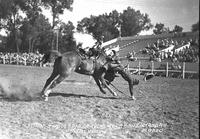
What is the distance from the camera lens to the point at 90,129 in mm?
5145

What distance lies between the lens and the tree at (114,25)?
47.9 m

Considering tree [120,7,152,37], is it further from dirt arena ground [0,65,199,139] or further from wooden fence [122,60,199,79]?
dirt arena ground [0,65,199,139]

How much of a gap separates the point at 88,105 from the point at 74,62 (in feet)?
5.83

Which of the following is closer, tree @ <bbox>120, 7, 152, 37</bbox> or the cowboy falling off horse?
the cowboy falling off horse

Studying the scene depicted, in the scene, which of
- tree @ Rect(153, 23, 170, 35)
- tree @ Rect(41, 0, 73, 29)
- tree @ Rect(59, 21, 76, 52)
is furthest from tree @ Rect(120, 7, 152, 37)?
tree @ Rect(41, 0, 73, 29)

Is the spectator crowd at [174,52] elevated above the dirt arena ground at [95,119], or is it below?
above

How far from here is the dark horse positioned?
851 cm

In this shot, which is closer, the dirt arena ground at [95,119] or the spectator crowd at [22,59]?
the dirt arena ground at [95,119]

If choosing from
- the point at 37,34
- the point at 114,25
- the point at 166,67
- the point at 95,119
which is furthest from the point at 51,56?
the point at 114,25

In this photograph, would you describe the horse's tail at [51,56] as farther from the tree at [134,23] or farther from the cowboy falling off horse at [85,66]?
the tree at [134,23]

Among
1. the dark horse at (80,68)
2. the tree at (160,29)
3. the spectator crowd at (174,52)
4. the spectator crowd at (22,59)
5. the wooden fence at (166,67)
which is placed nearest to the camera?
the dark horse at (80,68)

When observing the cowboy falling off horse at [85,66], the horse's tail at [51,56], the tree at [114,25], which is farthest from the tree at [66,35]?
the horse's tail at [51,56]

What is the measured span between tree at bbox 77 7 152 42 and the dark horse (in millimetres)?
36290

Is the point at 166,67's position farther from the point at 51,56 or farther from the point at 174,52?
the point at 51,56
